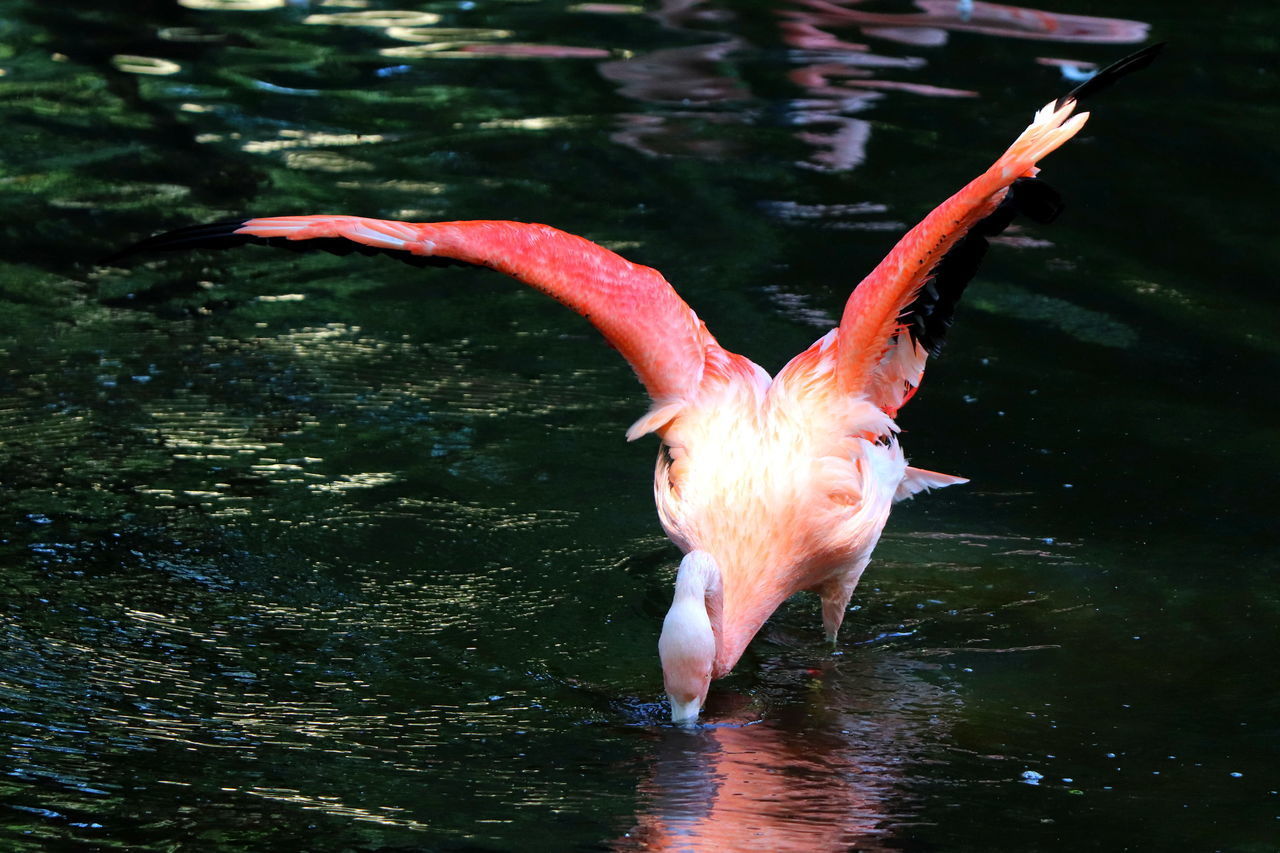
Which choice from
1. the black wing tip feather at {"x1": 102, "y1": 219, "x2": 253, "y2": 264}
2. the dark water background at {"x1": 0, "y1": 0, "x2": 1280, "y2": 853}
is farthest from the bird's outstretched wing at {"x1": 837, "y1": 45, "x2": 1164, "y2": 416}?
the black wing tip feather at {"x1": 102, "y1": 219, "x2": 253, "y2": 264}

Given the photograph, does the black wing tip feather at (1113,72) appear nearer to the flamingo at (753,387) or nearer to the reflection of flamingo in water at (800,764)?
the flamingo at (753,387)


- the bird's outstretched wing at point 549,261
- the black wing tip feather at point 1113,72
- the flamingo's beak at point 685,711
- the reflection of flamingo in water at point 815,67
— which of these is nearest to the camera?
the black wing tip feather at point 1113,72

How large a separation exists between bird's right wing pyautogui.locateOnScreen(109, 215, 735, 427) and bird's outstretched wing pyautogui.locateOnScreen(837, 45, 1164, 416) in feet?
1.75

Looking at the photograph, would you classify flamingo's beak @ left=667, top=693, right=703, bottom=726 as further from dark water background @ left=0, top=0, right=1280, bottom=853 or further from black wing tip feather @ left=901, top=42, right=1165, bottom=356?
black wing tip feather @ left=901, top=42, right=1165, bottom=356

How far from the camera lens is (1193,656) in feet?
16.3

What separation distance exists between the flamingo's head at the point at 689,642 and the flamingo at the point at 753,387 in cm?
1

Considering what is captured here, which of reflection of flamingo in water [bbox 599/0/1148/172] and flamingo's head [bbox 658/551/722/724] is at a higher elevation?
reflection of flamingo in water [bbox 599/0/1148/172]

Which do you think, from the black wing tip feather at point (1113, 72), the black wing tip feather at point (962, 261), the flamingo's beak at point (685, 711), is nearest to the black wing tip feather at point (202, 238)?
the flamingo's beak at point (685, 711)

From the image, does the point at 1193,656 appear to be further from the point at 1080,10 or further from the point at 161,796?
the point at 1080,10

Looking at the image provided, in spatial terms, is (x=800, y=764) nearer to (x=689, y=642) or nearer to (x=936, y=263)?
(x=689, y=642)

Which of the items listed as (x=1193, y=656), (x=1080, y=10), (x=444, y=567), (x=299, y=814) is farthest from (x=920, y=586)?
(x=1080, y=10)

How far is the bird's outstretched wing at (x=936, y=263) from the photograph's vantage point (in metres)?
4.27

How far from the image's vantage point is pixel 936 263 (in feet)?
15.0

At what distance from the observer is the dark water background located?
13.6ft
